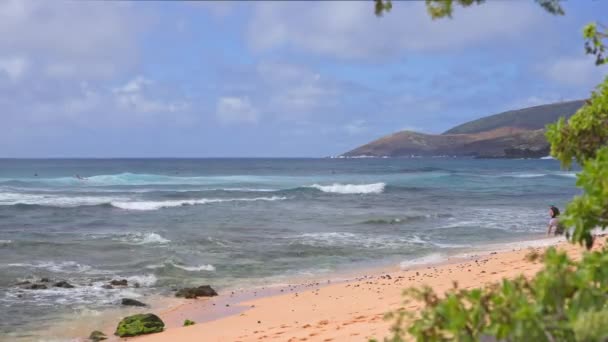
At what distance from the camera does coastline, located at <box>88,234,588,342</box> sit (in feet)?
31.1

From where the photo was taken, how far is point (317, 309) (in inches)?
452

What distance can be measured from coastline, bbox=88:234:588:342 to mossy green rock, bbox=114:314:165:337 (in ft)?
0.56

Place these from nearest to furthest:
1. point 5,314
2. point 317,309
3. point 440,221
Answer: point 317,309 → point 5,314 → point 440,221

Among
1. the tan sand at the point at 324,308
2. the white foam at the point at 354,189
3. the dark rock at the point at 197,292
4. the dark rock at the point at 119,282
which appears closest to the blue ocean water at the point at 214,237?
the dark rock at the point at 119,282

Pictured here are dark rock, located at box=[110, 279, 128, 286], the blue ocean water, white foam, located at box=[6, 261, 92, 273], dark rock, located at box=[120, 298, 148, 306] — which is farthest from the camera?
white foam, located at box=[6, 261, 92, 273]

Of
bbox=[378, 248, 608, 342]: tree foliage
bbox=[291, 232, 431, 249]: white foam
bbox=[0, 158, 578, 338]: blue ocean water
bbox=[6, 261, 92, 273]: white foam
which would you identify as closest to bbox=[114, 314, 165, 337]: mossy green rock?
bbox=[0, 158, 578, 338]: blue ocean water

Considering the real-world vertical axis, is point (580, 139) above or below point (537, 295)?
above

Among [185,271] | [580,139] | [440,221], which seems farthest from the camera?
[440,221]

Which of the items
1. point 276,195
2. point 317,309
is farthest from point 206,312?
point 276,195

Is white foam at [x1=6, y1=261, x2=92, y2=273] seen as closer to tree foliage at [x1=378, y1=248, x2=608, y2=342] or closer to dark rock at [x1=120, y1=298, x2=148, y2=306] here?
dark rock at [x1=120, y1=298, x2=148, y2=306]

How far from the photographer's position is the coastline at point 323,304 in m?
9.47

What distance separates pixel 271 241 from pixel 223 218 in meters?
7.64

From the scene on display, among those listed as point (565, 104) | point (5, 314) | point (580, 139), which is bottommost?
point (5, 314)

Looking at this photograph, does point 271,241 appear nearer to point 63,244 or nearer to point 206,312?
point 63,244
